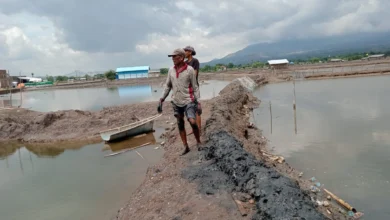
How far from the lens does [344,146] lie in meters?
9.29

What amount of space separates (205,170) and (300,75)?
41520 millimetres

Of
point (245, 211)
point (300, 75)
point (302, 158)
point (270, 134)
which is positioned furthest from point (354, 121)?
point (300, 75)

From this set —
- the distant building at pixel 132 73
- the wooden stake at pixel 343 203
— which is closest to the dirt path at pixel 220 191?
the wooden stake at pixel 343 203

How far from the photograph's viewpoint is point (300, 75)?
43531 mm

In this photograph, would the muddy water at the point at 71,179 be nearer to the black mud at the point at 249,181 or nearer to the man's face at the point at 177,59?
the black mud at the point at 249,181

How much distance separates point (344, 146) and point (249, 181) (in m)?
6.31

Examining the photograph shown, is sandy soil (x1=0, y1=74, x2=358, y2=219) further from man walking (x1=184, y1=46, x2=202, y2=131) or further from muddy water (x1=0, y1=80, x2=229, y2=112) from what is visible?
muddy water (x1=0, y1=80, x2=229, y2=112)

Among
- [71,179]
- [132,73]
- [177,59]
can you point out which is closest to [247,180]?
[177,59]

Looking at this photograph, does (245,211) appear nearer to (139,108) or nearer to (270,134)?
(270,134)

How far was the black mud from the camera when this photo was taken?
→ 3.40m

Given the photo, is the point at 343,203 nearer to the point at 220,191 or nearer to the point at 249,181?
the point at 249,181

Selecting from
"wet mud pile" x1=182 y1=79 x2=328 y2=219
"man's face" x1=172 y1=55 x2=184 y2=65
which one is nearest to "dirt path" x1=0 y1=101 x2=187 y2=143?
"wet mud pile" x1=182 y1=79 x2=328 y2=219

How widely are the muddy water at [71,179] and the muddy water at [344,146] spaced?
445 centimetres

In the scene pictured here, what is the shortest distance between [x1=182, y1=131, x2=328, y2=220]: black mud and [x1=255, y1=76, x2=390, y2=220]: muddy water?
95.1 inches
